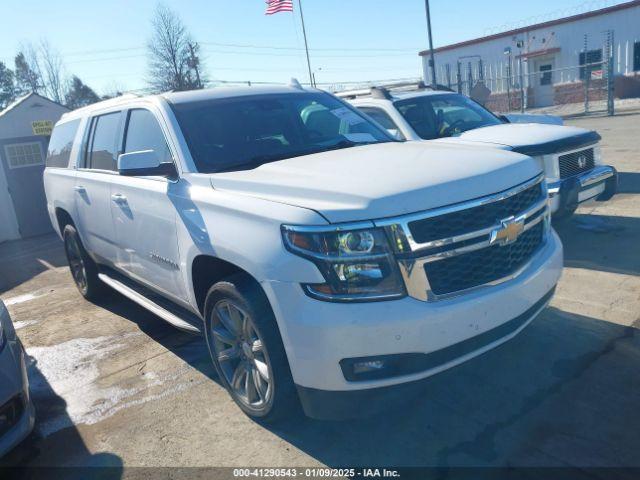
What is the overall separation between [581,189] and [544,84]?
103 ft

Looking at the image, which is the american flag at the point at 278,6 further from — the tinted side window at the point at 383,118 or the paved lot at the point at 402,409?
the paved lot at the point at 402,409

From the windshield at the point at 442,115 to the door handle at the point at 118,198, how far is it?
12.3 ft

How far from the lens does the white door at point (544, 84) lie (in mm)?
33094

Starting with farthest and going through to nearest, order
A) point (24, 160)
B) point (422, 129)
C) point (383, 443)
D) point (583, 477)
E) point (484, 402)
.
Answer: point (24, 160) → point (422, 129) → point (484, 402) → point (383, 443) → point (583, 477)

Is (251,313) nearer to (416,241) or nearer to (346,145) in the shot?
(416,241)

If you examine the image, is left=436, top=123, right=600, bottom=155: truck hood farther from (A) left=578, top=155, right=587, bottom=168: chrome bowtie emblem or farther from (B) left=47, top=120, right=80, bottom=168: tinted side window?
(B) left=47, top=120, right=80, bottom=168: tinted side window

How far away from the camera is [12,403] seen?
9.86 ft

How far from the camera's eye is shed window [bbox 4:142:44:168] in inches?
438

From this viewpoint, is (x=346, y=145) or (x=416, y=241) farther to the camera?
(x=346, y=145)

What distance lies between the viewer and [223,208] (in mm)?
3082

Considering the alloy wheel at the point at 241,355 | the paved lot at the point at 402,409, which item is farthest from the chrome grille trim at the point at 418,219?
the alloy wheel at the point at 241,355

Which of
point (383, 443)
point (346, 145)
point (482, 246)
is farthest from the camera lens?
point (346, 145)

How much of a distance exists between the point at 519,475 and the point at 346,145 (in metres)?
2.40

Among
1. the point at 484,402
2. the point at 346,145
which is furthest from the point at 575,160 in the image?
the point at 484,402
